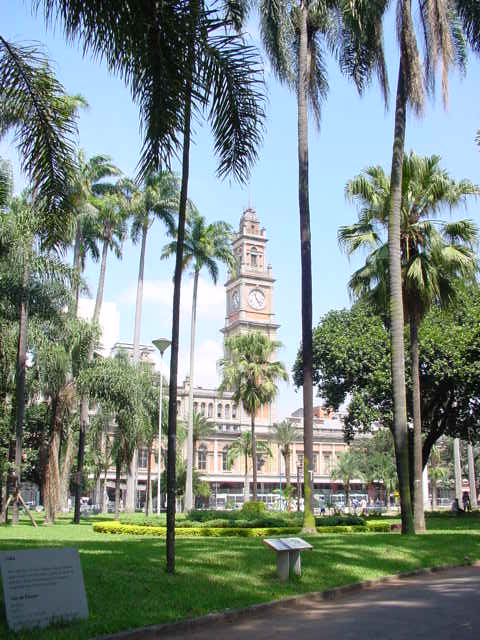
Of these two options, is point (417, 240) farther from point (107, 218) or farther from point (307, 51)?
point (107, 218)

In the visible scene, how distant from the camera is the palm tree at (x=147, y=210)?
37.3 metres

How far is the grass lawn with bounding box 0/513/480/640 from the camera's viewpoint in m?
7.53

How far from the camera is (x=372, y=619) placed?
7984 mm

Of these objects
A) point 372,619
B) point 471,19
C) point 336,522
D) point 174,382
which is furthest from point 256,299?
point 372,619

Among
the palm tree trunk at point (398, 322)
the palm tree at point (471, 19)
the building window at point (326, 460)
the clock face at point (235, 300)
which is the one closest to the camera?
the palm tree at point (471, 19)

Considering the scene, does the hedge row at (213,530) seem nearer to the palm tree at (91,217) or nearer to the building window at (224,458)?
the palm tree at (91,217)

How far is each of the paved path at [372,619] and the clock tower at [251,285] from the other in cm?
8221

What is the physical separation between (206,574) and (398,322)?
9.58 metres

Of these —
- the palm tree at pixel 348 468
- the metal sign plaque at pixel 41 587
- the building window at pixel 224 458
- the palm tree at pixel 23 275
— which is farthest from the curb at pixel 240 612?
the building window at pixel 224 458

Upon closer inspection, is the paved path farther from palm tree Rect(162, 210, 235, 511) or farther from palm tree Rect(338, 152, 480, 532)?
palm tree Rect(162, 210, 235, 511)

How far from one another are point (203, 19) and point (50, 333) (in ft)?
69.0

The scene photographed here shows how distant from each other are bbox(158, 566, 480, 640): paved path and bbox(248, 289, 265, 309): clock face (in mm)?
83456

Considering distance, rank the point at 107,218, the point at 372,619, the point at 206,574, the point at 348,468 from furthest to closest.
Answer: the point at 348,468 → the point at 107,218 → the point at 206,574 → the point at 372,619

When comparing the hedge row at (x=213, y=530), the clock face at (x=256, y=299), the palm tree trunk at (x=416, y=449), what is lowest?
the hedge row at (x=213, y=530)
